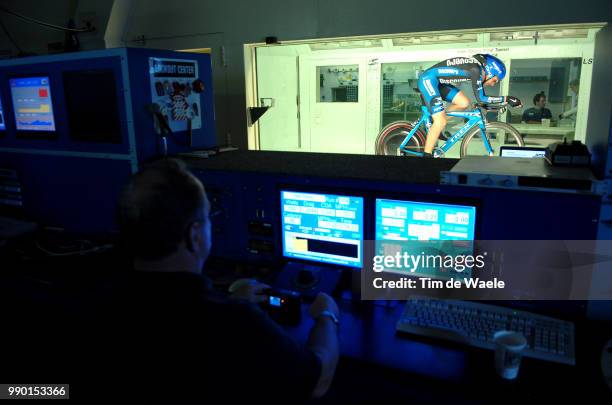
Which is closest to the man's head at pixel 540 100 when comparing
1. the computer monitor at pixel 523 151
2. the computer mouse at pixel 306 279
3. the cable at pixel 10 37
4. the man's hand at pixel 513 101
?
the man's hand at pixel 513 101

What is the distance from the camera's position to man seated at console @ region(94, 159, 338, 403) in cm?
84

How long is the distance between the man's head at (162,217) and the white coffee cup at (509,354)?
792mm

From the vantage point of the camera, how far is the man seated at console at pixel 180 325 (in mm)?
845

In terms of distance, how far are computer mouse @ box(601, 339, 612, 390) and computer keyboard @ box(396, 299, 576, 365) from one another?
0.08 m

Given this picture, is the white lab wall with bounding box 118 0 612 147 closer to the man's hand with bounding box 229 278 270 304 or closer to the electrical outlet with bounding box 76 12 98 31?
the electrical outlet with bounding box 76 12 98 31

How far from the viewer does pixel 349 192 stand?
62.0 inches

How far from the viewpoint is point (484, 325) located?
1332 millimetres

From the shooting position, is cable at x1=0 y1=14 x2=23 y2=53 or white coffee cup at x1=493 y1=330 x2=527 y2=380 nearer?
white coffee cup at x1=493 y1=330 x2=527 y2=380

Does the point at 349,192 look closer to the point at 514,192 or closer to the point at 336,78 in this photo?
the point at 514,192

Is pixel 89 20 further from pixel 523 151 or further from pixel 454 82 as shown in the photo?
pixel 523 151

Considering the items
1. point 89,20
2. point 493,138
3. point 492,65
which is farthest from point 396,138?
point 89,20

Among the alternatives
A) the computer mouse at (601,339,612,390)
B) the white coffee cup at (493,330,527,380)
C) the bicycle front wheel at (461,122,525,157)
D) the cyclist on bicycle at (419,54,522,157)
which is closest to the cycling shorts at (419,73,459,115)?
the cyclist on bicycle at (419,54,522,157)

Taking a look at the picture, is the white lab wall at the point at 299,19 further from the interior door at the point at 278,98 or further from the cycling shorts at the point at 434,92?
the cycling shorts at the point at 434,92

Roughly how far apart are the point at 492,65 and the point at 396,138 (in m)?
1.16
